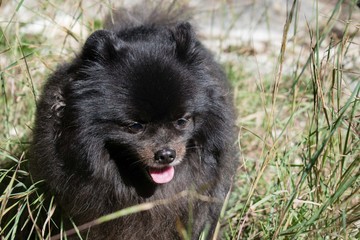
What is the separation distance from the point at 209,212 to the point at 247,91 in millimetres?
2029

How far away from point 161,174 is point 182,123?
12.9 inches

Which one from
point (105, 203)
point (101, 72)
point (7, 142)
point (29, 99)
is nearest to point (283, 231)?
point (105, 203)

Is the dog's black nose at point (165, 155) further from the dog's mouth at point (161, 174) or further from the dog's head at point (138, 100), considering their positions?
the dog's mouth at point (161, 174)

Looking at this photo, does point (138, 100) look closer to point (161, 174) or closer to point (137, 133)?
point (137, 133)

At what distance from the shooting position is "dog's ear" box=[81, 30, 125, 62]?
127 inches

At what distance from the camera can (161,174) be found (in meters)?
3.43

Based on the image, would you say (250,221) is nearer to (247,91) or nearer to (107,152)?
(107,152)

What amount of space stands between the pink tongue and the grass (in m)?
0.43

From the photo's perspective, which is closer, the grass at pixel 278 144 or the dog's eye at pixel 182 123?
the grass at pixel 278 144

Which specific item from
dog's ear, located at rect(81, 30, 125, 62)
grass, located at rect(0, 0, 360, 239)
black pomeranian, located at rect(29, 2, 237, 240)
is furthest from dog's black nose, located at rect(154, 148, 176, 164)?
dog's ear, located at rect(81, 30, 125, 62)

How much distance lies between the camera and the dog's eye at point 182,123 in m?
3.28

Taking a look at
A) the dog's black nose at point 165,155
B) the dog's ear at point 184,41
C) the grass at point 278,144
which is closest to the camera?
the grass at point 278,144

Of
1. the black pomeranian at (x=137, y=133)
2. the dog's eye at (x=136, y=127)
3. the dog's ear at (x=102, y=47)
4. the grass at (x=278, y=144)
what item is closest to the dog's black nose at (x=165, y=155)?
the black pomeranian at (x=137, y=133)

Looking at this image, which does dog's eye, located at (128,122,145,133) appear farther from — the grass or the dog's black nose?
the grass
